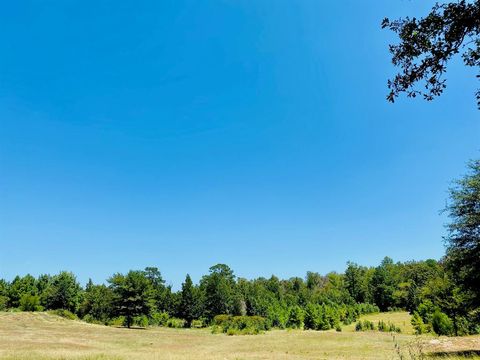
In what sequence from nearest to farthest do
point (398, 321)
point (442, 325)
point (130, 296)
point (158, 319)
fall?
point (442, 325), point (130, 296), point (398, 321), point (158, 319)

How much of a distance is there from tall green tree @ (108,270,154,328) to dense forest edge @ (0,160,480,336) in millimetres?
178

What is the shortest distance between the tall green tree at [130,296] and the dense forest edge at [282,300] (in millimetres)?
178

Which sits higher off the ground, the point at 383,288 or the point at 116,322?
the point at 383,288

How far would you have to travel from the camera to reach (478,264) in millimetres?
23391

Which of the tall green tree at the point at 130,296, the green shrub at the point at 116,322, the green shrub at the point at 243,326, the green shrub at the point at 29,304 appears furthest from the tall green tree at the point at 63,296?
the green shrub at the point at 243,326

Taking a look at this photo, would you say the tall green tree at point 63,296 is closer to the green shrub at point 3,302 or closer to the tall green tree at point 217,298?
the green shrub at point 3,302

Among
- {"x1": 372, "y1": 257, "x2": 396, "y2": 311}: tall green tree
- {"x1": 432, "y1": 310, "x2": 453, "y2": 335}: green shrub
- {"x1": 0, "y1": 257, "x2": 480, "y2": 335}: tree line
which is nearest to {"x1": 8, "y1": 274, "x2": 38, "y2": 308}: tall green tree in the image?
{"x1": 0, "y1": 257, "x2": 480, "y2": 335}: tree line

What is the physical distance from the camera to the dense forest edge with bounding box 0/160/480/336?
24.5m

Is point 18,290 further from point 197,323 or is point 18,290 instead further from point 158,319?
point 197,323

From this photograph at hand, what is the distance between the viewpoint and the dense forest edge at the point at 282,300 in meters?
24.5

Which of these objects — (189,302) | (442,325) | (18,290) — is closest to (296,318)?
(189,302)

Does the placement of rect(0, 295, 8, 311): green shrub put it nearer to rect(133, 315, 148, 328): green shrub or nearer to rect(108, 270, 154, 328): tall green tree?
rect(133, 315, 148, 328): green shrub

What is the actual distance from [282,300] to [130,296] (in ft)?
150

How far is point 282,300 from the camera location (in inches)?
3772
